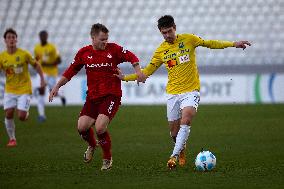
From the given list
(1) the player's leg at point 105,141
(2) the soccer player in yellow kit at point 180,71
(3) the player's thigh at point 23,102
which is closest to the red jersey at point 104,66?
(2) the soccer player in yellow kit at point 180,71

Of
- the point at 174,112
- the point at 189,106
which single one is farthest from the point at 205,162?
the point at 174,112

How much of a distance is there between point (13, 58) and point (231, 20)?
54.5 feet

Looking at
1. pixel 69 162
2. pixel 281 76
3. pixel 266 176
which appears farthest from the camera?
pixel 281 76

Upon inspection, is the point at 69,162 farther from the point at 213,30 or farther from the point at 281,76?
the point at 213,30

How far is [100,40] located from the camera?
1115cm

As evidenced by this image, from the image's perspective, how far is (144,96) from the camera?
28.5 meters

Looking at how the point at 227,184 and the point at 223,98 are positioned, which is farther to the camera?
the point at 223,98

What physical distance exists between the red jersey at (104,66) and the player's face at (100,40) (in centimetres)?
6

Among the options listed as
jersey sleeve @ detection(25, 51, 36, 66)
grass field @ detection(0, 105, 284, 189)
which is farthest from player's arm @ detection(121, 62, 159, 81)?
jersey sleeve @ detection(25, 51, 36, 66)

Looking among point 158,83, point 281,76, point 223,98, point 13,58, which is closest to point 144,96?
point 158,83

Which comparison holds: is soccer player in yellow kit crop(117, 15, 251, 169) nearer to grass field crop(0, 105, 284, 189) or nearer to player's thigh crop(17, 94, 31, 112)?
grass field crop(0, 105, 284, 189)

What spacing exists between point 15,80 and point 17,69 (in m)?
0.25

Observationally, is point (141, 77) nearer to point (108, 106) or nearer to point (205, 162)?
point (108, 106)

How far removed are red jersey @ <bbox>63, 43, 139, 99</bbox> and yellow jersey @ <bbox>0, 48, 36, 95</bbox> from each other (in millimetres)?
4794
